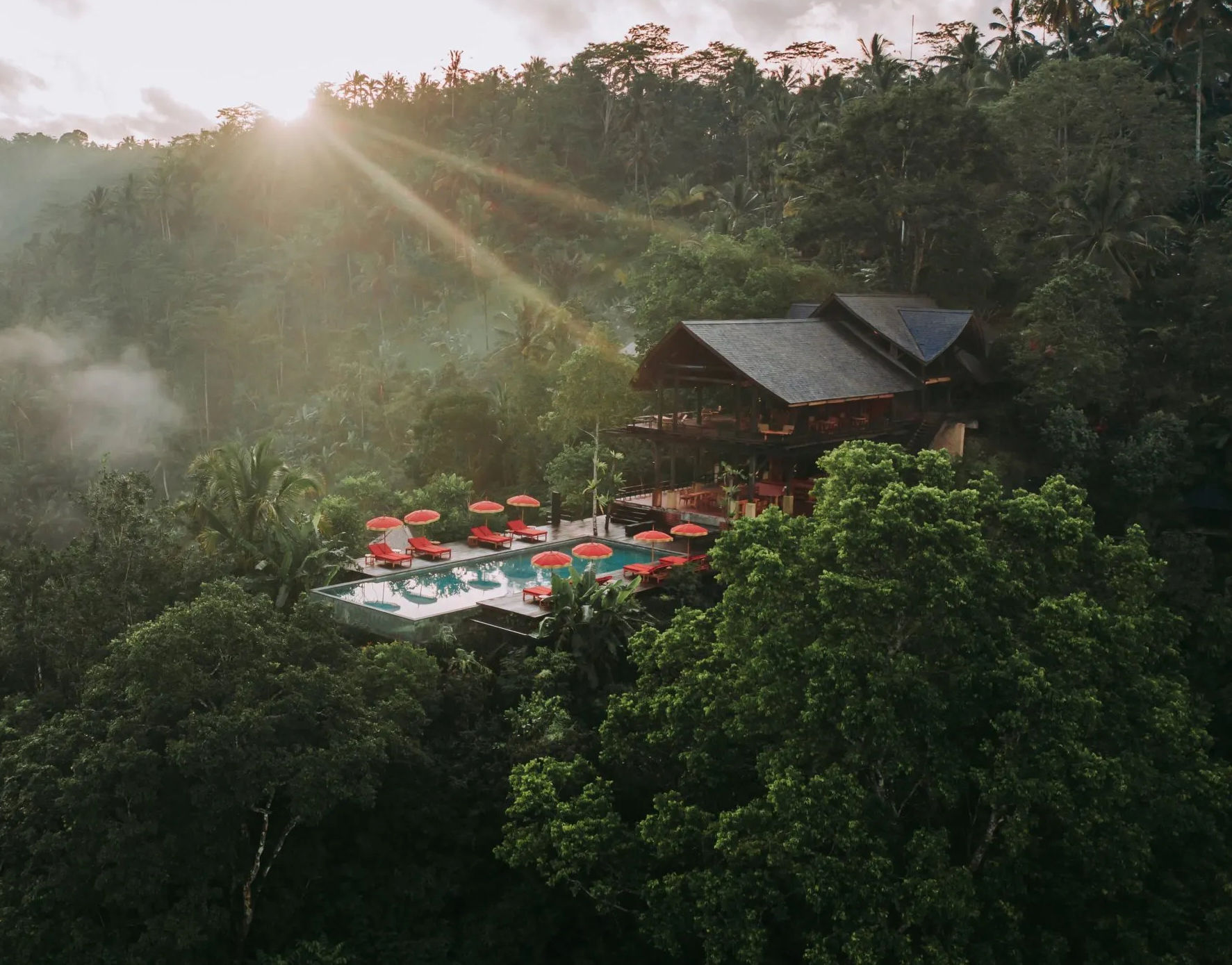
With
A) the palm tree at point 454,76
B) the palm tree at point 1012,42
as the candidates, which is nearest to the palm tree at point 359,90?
the palm tree at point 454,76

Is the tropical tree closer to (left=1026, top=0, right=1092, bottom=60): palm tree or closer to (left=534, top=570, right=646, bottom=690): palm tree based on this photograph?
(left=1026, top=0, right=1092, bottom=60): palm tree

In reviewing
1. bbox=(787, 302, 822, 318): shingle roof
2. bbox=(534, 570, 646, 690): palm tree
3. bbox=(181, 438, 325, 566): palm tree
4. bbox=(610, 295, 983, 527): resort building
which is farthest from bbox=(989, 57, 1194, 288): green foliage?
bbox=(181, 438, 325, 566): palm tree

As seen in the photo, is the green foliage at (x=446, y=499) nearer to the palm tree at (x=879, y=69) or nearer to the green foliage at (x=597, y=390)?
the green foliage at (x=597, y=390)

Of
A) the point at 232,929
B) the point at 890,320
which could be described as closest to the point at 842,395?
the point at 890,320

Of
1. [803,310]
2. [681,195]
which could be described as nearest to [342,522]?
[803,310]

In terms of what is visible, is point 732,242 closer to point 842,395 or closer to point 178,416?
point 842,395
